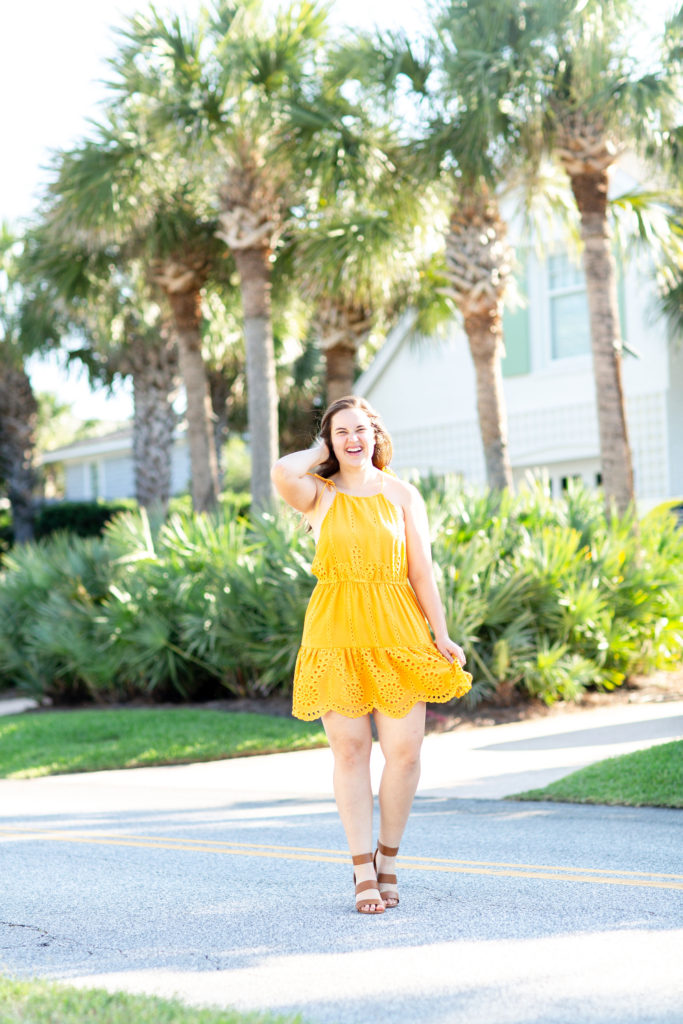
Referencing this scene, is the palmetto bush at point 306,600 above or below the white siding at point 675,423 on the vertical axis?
below

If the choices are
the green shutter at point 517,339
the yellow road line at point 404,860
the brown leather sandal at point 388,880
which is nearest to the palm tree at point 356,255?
the green shutter at point 517,339

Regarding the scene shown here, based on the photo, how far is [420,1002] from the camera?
12.1 ft

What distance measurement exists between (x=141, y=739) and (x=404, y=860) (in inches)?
229

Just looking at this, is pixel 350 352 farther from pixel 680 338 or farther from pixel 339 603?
pixel 339 603

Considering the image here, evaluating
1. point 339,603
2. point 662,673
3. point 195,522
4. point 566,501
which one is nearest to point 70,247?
point 195,522

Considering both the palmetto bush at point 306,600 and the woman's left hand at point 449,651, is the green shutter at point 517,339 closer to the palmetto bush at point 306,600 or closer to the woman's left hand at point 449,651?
the palmetto bush at point 306,600

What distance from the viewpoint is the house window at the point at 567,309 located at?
73.2 feet

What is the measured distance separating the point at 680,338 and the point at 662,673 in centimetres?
804

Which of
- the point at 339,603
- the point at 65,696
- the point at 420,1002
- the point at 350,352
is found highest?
the point at 350,352

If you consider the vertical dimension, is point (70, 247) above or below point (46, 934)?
above

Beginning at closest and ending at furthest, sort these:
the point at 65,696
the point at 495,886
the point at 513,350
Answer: the point at 495,886 → the point at 65,696 → the point at 513,350

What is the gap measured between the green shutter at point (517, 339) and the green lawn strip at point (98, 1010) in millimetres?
19848

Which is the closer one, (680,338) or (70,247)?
(70,247)

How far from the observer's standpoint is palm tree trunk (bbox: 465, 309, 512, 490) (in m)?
15.6
